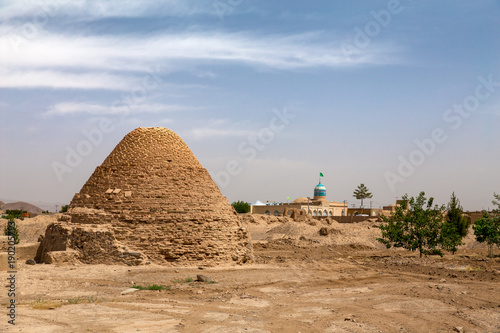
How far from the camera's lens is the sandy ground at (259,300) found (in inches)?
350

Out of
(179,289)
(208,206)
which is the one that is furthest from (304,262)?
(179,289)

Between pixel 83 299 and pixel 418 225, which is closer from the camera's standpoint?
pixel 83 299

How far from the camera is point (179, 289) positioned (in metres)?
12.6

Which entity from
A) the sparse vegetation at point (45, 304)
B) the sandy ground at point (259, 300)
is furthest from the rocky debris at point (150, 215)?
the sparse vegetation at point (45, 304)

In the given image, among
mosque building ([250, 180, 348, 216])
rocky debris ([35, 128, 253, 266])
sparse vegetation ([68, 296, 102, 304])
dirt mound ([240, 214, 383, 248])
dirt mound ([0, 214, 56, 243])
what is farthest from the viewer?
mosque building ([250, 180, 348, 216])

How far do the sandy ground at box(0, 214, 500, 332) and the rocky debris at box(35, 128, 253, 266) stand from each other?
724 mm

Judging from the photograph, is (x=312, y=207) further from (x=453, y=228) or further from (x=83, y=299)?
(x=83, y=299)

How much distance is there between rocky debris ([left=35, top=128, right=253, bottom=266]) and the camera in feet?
53.1

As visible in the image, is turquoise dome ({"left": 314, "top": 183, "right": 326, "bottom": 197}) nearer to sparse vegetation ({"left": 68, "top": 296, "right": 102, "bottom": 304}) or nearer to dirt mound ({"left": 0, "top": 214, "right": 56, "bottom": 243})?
dirt mound ({"left": 0, "top": 214, "right": 56, "bottom": 243})

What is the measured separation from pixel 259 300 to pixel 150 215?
21.3 ft

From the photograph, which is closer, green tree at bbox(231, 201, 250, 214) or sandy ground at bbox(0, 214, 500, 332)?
sandy ground at bbox(0, 214, 500, 332)

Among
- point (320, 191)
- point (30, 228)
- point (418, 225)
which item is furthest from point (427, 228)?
point (320, 191)

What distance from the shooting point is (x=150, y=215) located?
54.7 feet

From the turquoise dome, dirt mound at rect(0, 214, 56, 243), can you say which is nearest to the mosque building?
the turquoise dome
